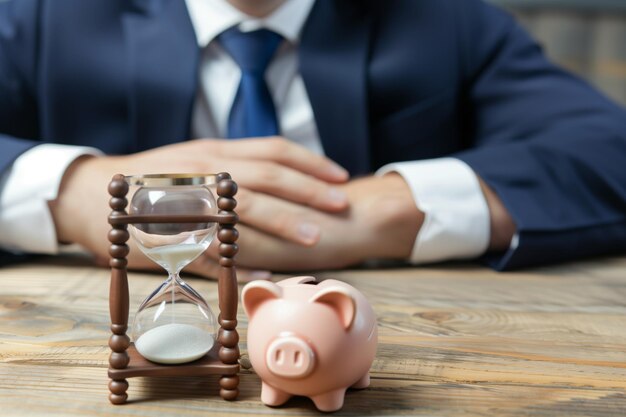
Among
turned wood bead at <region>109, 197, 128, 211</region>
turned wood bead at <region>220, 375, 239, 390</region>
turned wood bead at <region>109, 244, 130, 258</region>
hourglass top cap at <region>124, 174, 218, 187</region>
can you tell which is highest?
hourglass top cap at <region>124, 174, 218, 187</region>

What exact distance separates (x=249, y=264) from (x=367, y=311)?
42 cm

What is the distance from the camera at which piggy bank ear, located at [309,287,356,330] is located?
0.47 m

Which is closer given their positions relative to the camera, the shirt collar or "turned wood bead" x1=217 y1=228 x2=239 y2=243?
"turned wood bead" x1=217 y1=228 x2=239 y2=243

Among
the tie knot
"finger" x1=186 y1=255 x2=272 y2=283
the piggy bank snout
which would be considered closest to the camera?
the piggy bank snout

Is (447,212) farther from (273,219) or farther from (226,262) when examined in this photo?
(226,262)

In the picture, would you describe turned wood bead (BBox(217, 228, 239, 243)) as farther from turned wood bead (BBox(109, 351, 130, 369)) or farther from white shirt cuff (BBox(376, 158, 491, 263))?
white shirt cuff (BBox(376, 158, 491, 263))

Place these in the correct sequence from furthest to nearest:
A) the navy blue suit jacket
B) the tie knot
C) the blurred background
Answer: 1. the blurred background
2. the tie knot
3. the navy blue suit jacket

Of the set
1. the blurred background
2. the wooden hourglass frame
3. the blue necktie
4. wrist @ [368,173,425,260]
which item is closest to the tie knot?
the blue necktie

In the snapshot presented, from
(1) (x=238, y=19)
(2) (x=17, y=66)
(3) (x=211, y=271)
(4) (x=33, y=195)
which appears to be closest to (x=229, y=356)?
(3) (x=211, y=271)

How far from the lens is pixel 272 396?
1.63 feet

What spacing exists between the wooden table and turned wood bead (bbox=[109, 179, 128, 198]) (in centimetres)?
16

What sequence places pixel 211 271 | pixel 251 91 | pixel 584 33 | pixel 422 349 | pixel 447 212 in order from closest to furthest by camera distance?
pixel 422 349 < pixel 211 271 < pixel 447 212 < pixel 251 91 < pixel 584 33

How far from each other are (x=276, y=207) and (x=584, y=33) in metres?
2.02

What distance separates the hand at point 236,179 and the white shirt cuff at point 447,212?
0.12 m
